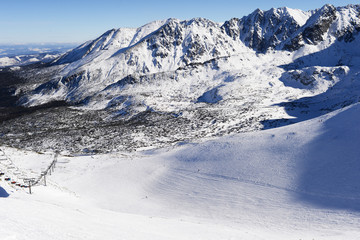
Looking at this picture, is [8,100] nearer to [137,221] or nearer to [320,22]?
[137,221]

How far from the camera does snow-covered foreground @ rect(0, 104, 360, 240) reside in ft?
59.2

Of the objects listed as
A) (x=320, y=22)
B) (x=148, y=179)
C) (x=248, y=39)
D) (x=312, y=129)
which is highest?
(x=320, y=22)

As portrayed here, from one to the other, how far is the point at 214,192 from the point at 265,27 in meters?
177

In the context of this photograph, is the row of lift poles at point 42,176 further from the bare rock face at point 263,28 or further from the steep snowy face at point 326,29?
the bare rock face at point 263,28

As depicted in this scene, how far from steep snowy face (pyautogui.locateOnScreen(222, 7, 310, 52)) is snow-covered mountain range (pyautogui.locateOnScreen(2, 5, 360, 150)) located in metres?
0.69

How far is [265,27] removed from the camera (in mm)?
176125

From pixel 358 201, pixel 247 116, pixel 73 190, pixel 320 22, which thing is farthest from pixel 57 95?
pixel 320 22

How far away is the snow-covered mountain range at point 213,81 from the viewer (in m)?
76.4

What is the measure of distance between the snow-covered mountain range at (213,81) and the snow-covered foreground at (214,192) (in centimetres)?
2516

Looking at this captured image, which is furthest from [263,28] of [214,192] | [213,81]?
[214,192]

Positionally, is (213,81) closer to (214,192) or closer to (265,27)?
(265,27)

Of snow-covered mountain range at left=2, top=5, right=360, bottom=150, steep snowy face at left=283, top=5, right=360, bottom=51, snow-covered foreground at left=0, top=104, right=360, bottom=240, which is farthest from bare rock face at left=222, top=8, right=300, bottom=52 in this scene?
snow-covered foreground at left=0, top=104, right=360, bottom=240

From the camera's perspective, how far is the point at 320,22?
153750mm

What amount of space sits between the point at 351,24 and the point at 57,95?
18791 cm
